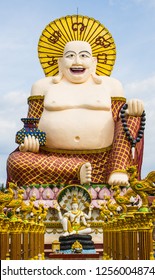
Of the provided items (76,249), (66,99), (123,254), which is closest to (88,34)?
(66,99)

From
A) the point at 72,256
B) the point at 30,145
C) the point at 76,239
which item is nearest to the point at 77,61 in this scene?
the point at 30,145

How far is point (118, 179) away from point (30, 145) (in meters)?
2.58

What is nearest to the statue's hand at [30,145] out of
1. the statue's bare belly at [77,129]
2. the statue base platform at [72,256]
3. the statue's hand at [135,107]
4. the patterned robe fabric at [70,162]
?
the patterned robe fabric at [70,162]

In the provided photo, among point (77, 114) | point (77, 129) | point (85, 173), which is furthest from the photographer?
point (77, 114)

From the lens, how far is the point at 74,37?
16516 mm

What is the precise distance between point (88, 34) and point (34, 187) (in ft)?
17.5

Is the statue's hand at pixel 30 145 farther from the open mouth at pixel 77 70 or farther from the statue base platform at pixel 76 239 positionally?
the statue base platform at pixel 76 239

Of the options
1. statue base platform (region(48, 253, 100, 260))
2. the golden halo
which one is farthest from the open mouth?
statue base platform (region(48, 253, 100, 260))

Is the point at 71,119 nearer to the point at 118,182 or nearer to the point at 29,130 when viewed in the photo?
the point at 29,130

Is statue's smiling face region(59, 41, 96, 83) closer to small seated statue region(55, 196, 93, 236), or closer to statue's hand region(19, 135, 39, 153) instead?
statue's hand region(19, 135, 39, 153)

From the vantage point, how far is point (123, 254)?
8.02 m

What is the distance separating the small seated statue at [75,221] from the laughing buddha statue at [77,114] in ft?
3.19

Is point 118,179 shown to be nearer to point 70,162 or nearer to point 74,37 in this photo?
point 70,162

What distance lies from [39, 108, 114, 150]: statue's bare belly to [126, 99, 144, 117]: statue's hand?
0.98 metres
